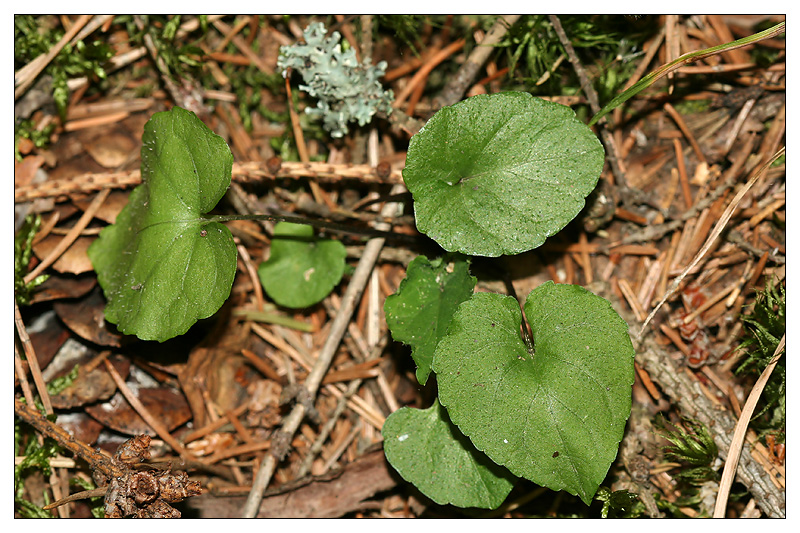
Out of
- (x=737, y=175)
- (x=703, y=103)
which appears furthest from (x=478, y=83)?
(x=737, y=175)

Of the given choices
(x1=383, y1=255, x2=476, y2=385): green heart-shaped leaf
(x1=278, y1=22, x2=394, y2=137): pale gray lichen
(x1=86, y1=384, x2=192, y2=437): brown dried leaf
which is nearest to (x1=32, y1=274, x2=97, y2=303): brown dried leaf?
(x1=86, y1=384, x2=192, y2=437): brown dried leaf

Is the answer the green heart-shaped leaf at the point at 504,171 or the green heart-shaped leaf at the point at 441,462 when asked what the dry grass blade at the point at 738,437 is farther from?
the green heart-shaped leaf at the point at 504,171

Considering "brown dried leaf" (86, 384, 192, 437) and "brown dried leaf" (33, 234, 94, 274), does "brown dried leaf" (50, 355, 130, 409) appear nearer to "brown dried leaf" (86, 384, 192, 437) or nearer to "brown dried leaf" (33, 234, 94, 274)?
"brown dried leaf" (86, 384, 192, 437)

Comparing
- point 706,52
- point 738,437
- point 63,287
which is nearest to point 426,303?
point 738,437

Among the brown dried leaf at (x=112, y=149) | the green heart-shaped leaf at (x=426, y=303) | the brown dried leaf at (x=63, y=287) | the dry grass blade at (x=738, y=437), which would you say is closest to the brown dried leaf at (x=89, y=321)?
the brown dried leaf at (x=63, y=287)

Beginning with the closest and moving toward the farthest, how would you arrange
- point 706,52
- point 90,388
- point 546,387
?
point 546,387 → point 706,52 → point 90,388

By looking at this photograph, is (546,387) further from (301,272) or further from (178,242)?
A: (178,242)
